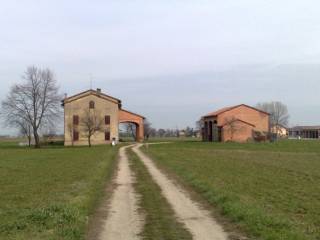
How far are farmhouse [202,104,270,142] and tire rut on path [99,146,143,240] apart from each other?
85.7 metres

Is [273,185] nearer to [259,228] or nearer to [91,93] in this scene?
[259,228]

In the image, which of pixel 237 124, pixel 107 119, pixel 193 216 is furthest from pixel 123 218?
pixel 237 124

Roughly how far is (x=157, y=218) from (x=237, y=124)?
307ft

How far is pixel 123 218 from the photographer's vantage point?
13500mm

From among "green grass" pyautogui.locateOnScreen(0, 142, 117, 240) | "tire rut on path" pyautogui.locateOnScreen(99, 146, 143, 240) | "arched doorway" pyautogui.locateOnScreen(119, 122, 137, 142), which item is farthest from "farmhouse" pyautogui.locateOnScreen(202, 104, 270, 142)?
"tire rut on path" pyautogui.locateOnScreen(99, 146, 143, 240)

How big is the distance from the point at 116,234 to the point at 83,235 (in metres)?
0.69

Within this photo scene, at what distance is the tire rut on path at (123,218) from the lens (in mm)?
11250

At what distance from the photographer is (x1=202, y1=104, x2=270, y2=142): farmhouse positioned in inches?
4149

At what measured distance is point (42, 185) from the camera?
893 inches

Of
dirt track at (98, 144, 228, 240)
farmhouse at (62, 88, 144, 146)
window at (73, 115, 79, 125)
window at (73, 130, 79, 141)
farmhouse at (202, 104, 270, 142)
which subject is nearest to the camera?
dirt track at (98, 144, 228, 240)

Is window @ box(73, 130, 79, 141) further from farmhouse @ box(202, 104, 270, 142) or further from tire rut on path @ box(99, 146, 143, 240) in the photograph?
tire rut on path @ box(99, 146, 143, 240)

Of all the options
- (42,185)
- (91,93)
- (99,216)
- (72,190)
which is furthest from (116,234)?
(91,93)

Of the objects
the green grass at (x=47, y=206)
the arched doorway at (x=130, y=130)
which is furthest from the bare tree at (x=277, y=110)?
the green grass at (x=47, y=206)

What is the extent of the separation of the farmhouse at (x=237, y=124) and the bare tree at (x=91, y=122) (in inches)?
990
